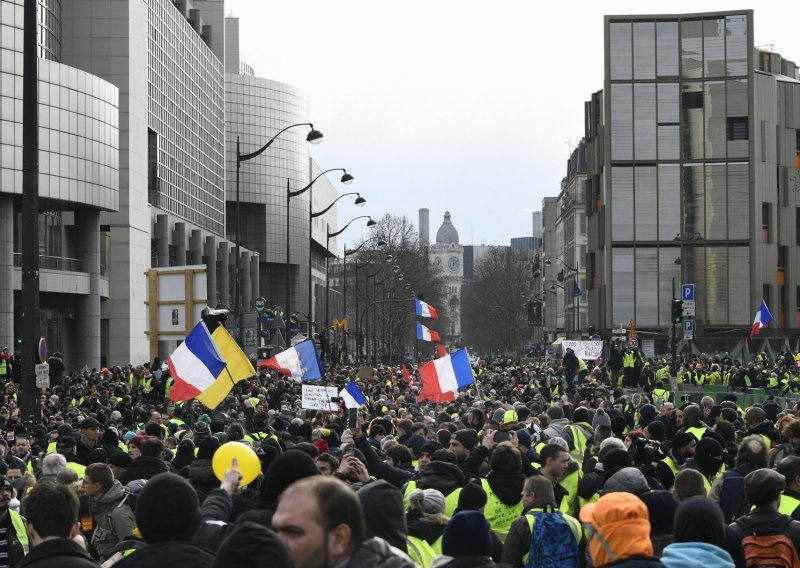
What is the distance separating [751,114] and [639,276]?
964 centimetres

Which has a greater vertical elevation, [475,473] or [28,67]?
[28,67]

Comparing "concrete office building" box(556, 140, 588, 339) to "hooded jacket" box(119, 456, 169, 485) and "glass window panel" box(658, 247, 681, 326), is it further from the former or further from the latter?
"hooded jacket" box(119, 456, 169, 485)

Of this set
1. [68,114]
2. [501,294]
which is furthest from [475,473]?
[501,294]

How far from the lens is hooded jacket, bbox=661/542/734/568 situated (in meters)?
5.87

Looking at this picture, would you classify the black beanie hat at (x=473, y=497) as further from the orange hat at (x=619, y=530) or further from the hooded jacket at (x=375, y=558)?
the hooded jacket at (x=375, y=558)

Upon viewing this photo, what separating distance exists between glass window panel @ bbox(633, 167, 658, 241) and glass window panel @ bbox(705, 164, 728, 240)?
260cm

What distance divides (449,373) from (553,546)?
16.3 meters

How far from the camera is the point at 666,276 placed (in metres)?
67.2

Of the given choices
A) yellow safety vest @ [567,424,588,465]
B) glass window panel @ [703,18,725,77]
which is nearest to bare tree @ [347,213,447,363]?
glass window panel @ [703,18,725,77]

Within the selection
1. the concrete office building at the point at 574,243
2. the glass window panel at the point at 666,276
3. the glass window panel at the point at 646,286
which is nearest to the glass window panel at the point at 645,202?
the glass window panel at the point at 646,286

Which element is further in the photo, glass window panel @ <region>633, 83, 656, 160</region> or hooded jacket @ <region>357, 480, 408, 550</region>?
glass window panel @ <region>633, 83, 656, 160</region>

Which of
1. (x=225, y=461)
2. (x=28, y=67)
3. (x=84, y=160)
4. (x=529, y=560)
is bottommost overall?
(x=529, y=560)

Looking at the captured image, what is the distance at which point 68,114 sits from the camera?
196 feet

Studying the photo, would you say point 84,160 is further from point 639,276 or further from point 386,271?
point 386,271
